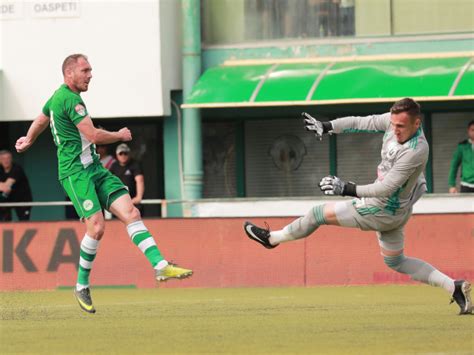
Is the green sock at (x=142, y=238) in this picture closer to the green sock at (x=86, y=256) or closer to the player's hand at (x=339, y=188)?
the green sock at (x=86, y=256)

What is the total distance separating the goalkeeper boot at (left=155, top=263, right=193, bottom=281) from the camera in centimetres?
1208

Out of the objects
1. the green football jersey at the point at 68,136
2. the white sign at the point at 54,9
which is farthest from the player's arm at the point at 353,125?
the white sign at the point at 54,9

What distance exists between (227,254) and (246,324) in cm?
666

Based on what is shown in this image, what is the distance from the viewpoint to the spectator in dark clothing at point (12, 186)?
2084 centimetres

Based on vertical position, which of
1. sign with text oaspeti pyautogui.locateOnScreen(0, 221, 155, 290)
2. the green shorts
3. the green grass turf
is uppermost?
the green shorts

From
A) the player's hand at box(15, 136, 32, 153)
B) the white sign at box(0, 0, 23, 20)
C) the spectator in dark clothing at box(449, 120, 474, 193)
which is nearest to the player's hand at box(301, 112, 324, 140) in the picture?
the player's hand at box(15, 136, 32, 153)

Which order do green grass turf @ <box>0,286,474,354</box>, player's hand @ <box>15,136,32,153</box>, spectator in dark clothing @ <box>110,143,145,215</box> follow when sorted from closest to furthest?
green grass turf @ <box>0,286,474,354</box>, player's hand @ <box>15,136,32,153</box>, spectator in dark clothing @ <box>110,143,145,215</box>

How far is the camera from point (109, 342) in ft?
34.6

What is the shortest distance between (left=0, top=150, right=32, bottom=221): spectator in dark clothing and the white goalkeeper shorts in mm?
9805

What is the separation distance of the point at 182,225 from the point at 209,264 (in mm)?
630

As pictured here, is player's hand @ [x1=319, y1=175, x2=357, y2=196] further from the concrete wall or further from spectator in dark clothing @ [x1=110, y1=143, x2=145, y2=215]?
the concrete wall

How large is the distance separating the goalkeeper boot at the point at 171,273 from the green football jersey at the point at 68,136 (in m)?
1.21

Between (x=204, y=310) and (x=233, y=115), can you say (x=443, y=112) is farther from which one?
(x=204, y=310)

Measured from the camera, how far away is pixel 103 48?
23578mm
